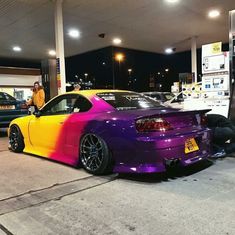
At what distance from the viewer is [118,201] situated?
2979mm

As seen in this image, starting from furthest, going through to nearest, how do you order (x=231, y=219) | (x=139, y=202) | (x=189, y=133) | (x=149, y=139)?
(x=189, y=133) → (x=149, y=139) → (x=139, y=202) → (x=231, y=219)

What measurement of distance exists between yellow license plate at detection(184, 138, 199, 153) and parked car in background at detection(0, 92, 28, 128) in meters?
6.25

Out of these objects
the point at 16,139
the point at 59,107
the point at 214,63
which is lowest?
the point at 16,139

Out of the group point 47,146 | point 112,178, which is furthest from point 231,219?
point 47,146

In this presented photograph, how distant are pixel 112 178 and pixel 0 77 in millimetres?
16488

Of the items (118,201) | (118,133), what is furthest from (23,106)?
(118,201)

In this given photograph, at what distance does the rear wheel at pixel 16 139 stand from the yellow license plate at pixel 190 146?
329cm

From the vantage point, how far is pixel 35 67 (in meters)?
20.1

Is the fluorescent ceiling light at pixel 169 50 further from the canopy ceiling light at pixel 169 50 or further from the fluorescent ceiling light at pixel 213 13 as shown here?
the fluorescent ceiling light at pixel 213 13

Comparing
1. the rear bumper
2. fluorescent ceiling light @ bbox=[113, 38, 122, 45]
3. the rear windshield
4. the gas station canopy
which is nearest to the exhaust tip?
the rear bumper

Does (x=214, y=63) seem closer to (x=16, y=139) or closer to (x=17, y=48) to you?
(x=16, y=139)

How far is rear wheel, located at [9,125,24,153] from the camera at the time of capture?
5527 millimetres

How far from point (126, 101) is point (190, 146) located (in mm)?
1198

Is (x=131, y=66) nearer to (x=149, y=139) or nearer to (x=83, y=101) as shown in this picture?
(x=83, y=101)
